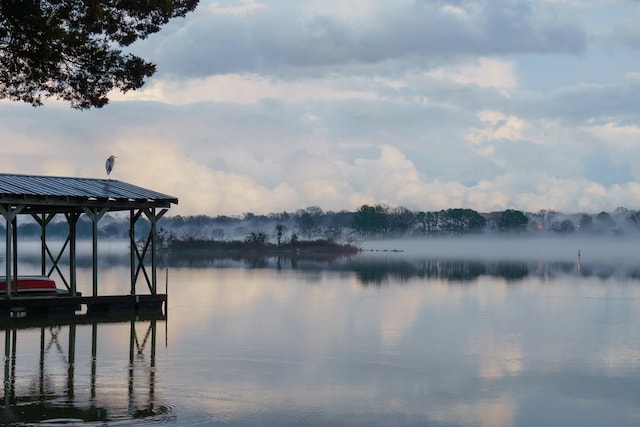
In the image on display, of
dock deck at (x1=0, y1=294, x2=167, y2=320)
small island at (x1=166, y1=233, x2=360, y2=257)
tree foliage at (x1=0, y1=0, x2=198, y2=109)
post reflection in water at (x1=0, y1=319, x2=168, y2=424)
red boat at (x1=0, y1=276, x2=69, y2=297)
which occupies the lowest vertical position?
post reflection in water at (x1=0, y1=319, x2=168, y2=424)

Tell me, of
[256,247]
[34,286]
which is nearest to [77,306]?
[34,286]

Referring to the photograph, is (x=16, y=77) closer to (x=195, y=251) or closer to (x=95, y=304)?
(x=95, y=304)

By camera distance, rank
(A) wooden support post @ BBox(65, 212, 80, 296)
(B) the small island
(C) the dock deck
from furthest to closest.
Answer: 1. (B) the small island
2. (A) wooden support post @ BBox(65, 212, 80, 296)
3. (C) the dock deck

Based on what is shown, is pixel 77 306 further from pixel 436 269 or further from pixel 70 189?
pixel 436 269

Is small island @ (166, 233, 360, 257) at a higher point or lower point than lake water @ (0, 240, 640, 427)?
higher

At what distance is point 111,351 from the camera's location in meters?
20.5

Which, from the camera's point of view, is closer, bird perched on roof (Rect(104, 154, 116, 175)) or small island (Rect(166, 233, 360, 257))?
bird perched on roof (Rect(104, 154, 116, 175))

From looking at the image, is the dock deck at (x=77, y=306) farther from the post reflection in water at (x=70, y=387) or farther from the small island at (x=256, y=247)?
the small island at (x=256, y=247)

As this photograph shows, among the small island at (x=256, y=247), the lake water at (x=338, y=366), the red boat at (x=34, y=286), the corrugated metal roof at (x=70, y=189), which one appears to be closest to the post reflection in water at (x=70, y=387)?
the lake water at (x=338, y=366)

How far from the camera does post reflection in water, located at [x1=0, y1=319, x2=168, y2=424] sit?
1361cm

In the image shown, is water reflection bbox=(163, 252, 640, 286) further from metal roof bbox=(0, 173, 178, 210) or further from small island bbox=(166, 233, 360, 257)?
small island bbox=(166, 233, 360, 257)

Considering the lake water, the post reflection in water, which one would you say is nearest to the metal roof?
the lake water

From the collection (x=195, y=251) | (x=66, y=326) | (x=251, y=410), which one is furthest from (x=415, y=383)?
(x=195, y=251)

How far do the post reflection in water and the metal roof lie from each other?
5.10 m
